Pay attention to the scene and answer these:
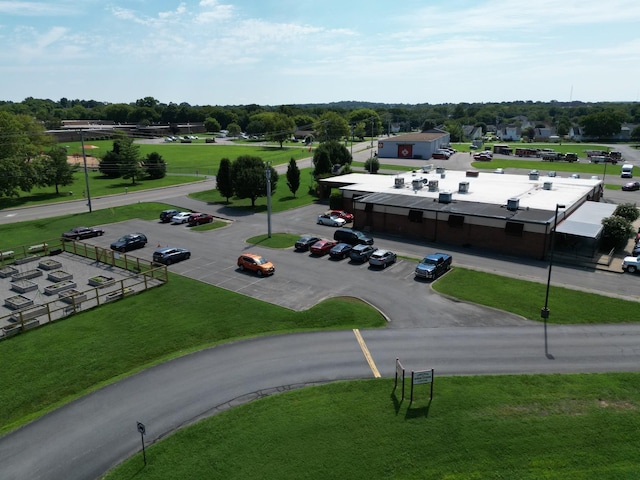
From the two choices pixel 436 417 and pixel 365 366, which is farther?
pixel 365 366

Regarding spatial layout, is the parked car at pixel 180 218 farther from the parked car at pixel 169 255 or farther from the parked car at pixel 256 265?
the parked car at pixel 256 265

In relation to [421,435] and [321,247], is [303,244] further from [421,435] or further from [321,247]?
[421,435]

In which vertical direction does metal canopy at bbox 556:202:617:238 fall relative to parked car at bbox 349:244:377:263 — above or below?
above

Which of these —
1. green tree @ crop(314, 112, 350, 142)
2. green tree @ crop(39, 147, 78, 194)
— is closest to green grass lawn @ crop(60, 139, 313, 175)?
green tree @ crop(314, 112, 350, 142)

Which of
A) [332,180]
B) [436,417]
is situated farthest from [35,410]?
[332,180]

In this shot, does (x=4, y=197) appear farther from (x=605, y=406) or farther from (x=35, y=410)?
(x=605, y=406)

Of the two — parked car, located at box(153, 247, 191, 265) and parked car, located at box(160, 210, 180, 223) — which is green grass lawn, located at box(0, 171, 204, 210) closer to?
parked car, located at box(160, 210, 180, 223)
